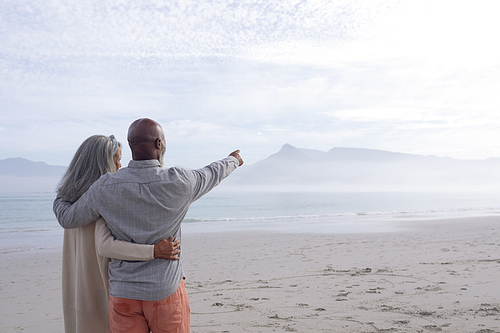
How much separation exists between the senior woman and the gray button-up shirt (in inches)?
7.0

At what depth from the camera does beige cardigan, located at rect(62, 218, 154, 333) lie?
77.3 inches

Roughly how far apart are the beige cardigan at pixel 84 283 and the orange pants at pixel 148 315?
24 cm

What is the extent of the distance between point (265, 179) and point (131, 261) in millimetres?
195700

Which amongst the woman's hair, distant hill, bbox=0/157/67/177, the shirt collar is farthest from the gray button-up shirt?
distant hill, bbox=0/157/67/177

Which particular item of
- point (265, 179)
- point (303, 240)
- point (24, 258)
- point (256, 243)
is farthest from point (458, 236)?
point (265, 179)

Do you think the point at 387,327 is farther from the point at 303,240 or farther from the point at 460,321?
the point at 303,240

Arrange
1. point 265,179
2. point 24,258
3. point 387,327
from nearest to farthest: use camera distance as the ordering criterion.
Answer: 1. point 387,327
2. point 24,258
3. point 265,179

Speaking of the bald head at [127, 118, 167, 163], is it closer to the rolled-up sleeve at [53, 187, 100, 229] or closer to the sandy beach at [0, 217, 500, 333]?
the rolled-up sleeve at [53, 187, 100, 229]

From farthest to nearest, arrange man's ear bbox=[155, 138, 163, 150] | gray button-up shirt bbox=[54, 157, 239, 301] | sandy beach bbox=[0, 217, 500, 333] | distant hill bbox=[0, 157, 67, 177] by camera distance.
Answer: distant hill bbox=[0, 157, 67, 177], sandy beach bbox=[0, 217, 500, 333], man's ear bbox=[155, 138, 163, 150], gray button-up shirt bbox=[54, 157, 239, 301]

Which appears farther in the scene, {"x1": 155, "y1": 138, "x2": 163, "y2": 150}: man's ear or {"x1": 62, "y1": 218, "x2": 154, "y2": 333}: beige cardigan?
{"x1": 62, "y1": 218, "x2": 154, "y2": 333}: beige cardigan

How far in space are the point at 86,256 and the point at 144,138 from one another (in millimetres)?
777

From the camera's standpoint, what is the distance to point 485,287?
16.5ft

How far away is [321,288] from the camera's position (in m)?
5.36

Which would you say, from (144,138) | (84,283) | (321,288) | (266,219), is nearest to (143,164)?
(144,138)
